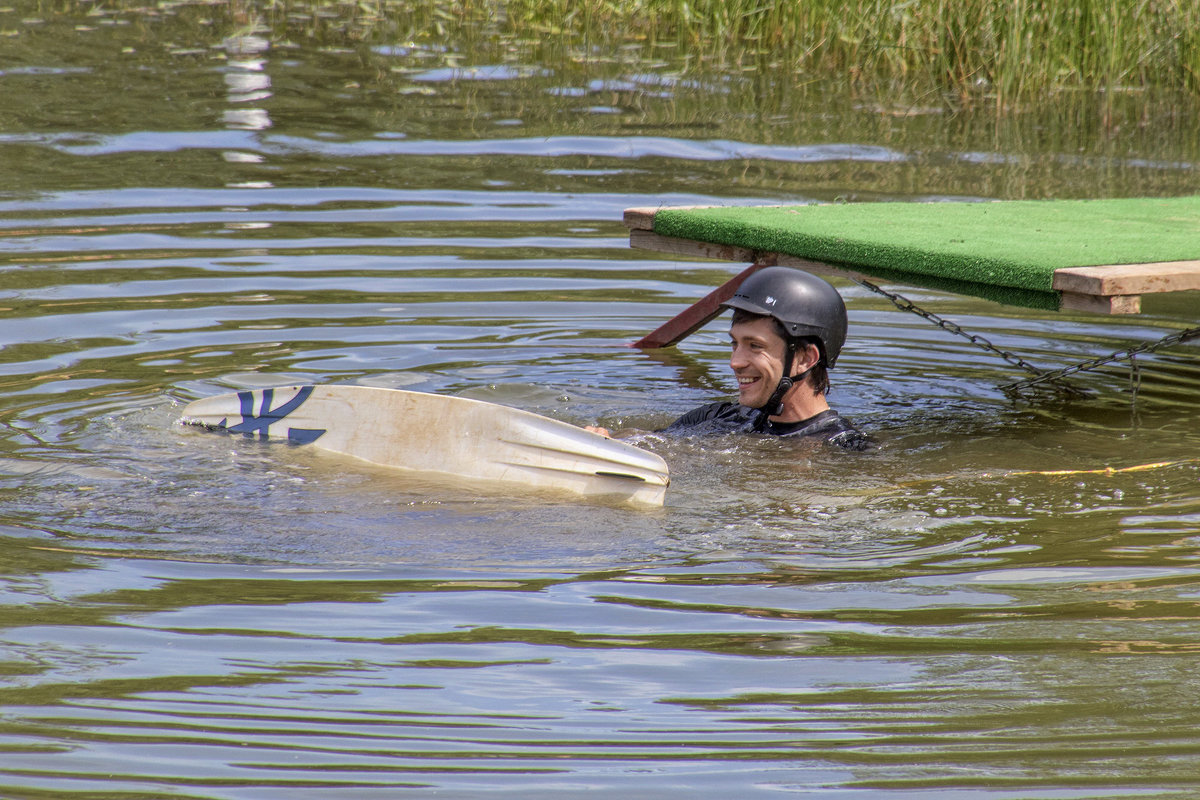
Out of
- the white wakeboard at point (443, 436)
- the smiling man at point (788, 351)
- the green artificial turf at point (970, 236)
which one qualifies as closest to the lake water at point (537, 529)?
the white wakeboard at point (443, 436)

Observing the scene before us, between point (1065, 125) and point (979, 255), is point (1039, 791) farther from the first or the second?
point (1065, 125)

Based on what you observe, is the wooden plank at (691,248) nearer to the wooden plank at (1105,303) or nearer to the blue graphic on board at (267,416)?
the wooden plank at (1105,303)

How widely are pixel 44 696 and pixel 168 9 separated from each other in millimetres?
16520

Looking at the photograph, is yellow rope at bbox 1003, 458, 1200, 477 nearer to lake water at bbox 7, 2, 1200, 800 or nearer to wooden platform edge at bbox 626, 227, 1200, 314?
lake water at bbox 7, 2, 1200, 800

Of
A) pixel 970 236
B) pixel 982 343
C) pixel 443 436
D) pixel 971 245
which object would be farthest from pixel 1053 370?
pixel 443 436

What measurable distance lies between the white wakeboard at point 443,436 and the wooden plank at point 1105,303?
1903 mm

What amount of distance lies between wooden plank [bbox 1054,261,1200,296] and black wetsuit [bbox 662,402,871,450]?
103 centimetres

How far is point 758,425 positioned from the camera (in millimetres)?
6352

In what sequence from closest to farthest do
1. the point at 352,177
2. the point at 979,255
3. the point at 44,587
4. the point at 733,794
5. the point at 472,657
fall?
1. the point at 733,794
2. the point at 472,657
3. the point at 44,587
4. the point at 979,255
5. the point at 352,177

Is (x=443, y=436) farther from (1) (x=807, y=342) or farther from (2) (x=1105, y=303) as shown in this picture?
(2) (x=1105, y=303)

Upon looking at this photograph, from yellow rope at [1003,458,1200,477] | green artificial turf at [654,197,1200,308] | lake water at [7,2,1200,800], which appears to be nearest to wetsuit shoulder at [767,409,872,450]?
lake water at [7,2,1200,800]

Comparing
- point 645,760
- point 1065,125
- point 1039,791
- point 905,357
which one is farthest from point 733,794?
point 1065,125

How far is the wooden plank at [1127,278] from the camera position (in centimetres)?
583

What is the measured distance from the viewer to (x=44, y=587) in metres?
4.28
